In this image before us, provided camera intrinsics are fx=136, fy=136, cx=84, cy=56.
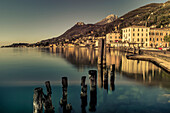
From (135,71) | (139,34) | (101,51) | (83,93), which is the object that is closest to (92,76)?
(83,93)

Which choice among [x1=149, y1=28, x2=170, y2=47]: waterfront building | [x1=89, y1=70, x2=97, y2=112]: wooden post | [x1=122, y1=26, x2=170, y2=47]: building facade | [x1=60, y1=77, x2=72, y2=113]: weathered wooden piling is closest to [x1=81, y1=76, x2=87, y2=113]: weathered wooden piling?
[x1=89, y1=70, x2=97, y2=112]: wooden post

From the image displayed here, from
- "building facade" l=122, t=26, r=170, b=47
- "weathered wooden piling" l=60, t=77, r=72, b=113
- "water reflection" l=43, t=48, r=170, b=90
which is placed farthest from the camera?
"building facade" l=122, t=26, r=170, b=47

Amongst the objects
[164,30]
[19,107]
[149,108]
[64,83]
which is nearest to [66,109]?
[64,83]

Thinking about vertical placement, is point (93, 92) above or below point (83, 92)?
below

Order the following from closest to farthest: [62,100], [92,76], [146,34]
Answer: [62,100] → [92,76] → [146,34]

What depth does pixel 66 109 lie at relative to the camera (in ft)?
41.8

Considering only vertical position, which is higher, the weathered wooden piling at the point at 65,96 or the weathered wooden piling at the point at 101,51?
the weathered wooden piling at the point at 101,51

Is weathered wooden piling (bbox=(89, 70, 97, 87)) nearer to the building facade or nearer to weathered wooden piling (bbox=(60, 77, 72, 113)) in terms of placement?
weathered wooden piling (bbox=(60, 77, 72, 113))

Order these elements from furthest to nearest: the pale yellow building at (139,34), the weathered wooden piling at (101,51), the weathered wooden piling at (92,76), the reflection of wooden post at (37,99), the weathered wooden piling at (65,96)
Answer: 1. the pale yellow building at (139,34)
2. the weathered wooden piling at (101,51)
3. the weathered wooden piling at (92,76)
4. the weathered wooden piling at (65,96)
5. the reflection of wooden post at (37,99)

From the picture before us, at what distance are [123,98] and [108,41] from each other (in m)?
106

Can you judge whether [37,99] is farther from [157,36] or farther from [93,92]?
[157,36]

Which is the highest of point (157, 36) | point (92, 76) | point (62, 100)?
point (157, 36)

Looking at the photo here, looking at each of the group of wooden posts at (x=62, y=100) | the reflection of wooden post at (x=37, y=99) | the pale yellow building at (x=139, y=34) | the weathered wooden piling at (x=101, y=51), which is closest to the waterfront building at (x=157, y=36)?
the pale yellow building at (x=139, y=34)

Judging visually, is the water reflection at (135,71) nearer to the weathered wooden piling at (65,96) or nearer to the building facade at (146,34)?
the weathered wooden piling at (65,96)
